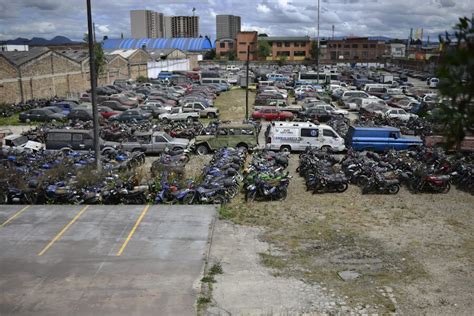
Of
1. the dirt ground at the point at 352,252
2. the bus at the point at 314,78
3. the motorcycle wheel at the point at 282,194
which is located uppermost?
the bus at the point at 314,78

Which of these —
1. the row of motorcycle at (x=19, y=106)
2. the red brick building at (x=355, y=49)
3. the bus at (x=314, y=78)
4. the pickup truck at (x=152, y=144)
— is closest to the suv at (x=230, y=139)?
the pickup truck at (x=152, y=144)

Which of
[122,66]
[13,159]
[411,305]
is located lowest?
[411,305]

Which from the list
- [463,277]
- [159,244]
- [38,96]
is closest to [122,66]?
[38,96]

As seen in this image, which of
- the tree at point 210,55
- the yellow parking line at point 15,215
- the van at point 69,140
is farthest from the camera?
the tree at point 210,55

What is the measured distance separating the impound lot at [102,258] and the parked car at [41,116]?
20296 mm

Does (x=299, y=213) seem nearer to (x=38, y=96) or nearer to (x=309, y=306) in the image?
(x=309, y=306)

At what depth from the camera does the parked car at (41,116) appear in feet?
114

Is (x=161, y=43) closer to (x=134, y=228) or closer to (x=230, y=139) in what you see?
(x=230, y=139)

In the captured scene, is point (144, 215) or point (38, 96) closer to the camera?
point (144, 215)

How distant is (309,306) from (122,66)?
200ft

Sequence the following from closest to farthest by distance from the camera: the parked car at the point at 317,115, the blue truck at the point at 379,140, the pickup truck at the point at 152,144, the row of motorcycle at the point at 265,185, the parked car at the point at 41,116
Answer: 1. the row of motorcycle at the point at 265,185
2. the pickup truck at the point at 152,144
3. the blue truck at the point at 379,140
4. the parked car at the point at 317,115
5. the parked car at the point at 41,116

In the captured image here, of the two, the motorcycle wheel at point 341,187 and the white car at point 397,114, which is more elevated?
the white car at point 397,114

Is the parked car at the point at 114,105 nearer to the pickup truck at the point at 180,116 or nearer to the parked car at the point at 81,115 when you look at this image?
the parked car at the point at 81,115

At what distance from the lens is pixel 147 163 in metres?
22.7
